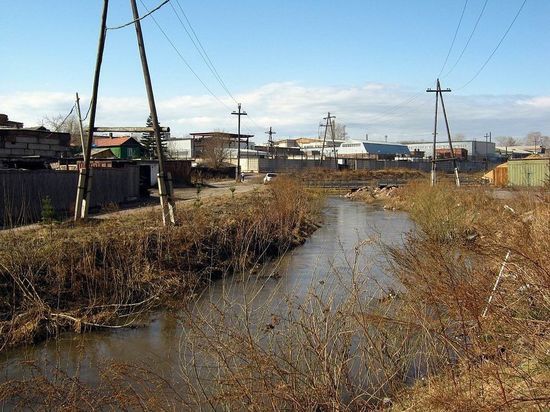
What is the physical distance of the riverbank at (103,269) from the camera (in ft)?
36.7

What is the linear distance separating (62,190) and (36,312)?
43.0ft

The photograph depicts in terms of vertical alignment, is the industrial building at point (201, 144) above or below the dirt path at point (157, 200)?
above

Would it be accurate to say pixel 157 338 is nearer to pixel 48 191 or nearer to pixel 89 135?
pixel 89 135

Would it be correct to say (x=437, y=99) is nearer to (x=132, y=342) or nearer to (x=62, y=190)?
(x=62, y=190)

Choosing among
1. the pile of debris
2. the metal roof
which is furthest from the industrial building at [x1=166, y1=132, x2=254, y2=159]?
the metal roof

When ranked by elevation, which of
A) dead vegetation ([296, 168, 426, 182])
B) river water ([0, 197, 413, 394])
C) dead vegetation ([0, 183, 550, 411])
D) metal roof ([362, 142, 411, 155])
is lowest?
river water ([0, 197, 413, 394])

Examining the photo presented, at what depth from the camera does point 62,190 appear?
921 inches

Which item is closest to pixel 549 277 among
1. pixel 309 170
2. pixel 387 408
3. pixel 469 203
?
pixel 387 408

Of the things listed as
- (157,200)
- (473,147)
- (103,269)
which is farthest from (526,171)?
(473,147)

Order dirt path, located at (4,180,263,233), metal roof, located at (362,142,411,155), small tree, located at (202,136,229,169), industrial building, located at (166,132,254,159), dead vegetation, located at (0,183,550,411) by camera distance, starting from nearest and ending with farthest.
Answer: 1. dead vegetation, located at (0,183,550,411)
2. dirt path, located at (4,180,263,233)
3. small tree, located at (202,136,229,169)
4. industrial building, located at (166,132,254,159)
5. metal roof, located at (362,142,411,155)

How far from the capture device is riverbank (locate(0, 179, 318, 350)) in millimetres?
11180

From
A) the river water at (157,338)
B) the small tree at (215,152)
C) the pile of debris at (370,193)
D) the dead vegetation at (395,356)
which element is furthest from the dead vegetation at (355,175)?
the dead vegetation at (395,356)

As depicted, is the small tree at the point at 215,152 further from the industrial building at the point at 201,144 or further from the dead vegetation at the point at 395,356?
the dead vegetation at the point at 395,356

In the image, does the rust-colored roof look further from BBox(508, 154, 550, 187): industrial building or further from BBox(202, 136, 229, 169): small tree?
BBox(508, 154, 550, 187): industrial building
